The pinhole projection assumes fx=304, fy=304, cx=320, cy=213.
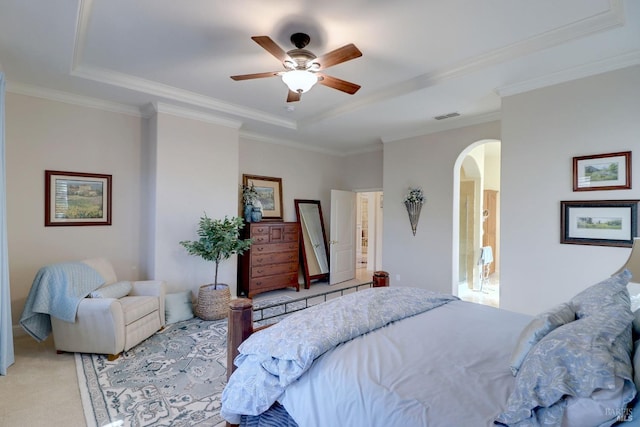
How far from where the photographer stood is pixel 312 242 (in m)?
6.11

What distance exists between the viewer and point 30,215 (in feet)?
11.5

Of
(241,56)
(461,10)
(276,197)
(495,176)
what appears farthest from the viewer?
(495,176)

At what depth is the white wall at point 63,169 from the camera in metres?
3.42

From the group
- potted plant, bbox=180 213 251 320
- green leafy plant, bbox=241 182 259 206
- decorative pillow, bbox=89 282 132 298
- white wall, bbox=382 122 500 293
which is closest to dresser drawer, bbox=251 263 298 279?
potted plant, bbox=180 213 251 320

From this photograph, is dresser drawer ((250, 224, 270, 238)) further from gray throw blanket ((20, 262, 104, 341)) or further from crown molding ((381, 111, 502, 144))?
crown molding ((381, 111, 502, 144))

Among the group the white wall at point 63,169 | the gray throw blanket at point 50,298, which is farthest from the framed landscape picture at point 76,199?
the gray throw blanket at point 50,298

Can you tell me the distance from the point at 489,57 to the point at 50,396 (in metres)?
4.62

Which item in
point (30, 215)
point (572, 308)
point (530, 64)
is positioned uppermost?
point (530, 64)

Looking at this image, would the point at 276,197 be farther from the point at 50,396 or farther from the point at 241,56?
the point at 50,396

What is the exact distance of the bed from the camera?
949mm

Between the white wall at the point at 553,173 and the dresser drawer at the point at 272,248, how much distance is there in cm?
331

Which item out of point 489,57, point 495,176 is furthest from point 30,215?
point 495,176

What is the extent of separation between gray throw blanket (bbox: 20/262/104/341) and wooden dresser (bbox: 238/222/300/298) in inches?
89.5

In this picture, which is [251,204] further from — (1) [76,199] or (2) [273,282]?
(1) [76,199]
